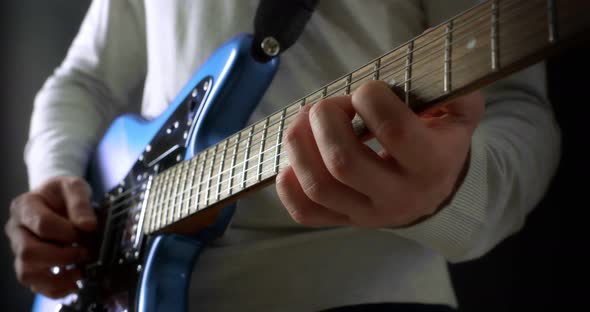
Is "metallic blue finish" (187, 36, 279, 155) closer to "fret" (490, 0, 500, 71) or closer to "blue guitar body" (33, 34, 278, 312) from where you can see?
"blue guitar body" (33, 34, 278, 312)

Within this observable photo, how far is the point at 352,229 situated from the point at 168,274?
0.21 m

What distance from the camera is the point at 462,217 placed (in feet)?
1.47

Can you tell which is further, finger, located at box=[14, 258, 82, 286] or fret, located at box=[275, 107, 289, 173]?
finger, located at box=[14, 258, 82, 286]

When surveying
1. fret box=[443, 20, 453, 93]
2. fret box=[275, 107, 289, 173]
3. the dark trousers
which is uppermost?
fret box=[443, 20, 453, 93]

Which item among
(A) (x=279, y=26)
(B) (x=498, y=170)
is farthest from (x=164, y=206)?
(B) (x=498, y=170)

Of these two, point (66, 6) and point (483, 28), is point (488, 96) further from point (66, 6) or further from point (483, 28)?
point (66, 6)

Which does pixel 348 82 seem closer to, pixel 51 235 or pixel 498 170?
pixel 498 170

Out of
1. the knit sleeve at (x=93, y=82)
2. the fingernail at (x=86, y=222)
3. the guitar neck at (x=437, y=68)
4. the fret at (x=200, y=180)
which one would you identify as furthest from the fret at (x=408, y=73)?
the knit sleeve at (x=93, y=82)

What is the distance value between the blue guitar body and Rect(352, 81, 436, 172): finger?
286 millimetres

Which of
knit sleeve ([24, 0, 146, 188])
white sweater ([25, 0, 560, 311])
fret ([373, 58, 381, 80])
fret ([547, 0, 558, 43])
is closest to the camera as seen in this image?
fret ([547, 0, 558, 43])

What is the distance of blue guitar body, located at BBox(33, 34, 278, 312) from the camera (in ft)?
1.88

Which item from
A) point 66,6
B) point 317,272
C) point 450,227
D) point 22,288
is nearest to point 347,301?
point 317,272

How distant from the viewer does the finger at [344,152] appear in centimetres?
34

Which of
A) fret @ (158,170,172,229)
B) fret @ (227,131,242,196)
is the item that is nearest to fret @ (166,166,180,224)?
fret @ (158,170,172,229)
